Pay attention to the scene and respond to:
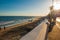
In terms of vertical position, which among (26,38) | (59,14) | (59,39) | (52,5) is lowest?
(59,39)

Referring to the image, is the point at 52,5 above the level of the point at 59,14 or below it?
above

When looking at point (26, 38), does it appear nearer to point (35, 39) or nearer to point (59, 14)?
point (35, 39)

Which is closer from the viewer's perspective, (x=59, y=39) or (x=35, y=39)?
(x=35, y=39)

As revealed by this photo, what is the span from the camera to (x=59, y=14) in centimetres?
1154

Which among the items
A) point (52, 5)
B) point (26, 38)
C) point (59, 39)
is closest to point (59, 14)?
point (59, 39)

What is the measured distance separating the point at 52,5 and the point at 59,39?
9.80 m

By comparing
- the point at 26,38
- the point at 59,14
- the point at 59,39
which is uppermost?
the point at 59,14

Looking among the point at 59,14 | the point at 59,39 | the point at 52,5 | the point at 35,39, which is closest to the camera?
the point at 35,39

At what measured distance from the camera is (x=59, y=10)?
1163cm

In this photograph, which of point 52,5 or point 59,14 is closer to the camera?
point 59,14

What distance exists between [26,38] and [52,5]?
13.6 m

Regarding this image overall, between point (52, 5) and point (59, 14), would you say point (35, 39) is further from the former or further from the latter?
point (52, 5)

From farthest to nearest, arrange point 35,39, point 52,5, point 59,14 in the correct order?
point 52,5 → point 59,14 → point 35,39

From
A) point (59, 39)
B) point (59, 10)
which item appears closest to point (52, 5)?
point (59, 10)
